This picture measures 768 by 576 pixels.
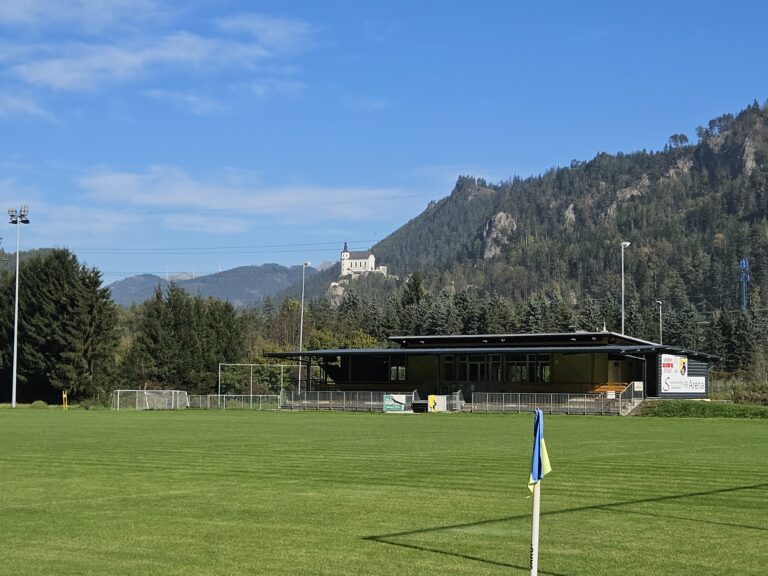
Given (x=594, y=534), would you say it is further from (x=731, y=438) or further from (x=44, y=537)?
(x=731, y=438)

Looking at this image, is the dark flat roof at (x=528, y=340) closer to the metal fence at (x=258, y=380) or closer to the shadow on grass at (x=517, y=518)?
the metal fence at (x=258, y=380)

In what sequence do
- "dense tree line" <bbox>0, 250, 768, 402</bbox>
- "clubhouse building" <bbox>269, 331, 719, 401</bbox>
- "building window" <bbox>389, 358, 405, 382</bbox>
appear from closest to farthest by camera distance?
"clubhouse building" <bbox>269, 331, 719, 401</bbox> < "building window" <bbox>389, 358, 405, 382</bbox> < "dense tree line" <bbox>0, 250, 768, 402</bbox>

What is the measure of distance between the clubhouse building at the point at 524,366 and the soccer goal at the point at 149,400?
7566mm

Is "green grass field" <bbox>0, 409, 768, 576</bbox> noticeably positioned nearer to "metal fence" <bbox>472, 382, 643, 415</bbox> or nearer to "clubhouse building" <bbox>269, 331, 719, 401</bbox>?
"metal fence" <bbox>472, 382, 643, 415</bbox>

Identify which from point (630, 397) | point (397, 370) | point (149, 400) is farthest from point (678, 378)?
point (149, 400)

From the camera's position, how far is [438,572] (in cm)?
1038

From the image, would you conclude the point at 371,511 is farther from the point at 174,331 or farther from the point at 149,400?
the point at 174,331

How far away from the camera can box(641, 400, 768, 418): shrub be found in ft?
186

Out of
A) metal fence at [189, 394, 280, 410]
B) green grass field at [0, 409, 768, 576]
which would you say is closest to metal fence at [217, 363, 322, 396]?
metal fence at [189, 394, 280, 410]

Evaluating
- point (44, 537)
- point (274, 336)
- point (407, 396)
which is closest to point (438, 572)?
point (44, 537)

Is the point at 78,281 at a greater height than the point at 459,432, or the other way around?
the point at 78,281

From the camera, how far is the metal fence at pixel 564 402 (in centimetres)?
6322

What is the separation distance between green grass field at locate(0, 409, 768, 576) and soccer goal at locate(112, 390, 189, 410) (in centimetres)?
4509

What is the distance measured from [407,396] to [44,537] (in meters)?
56.9
